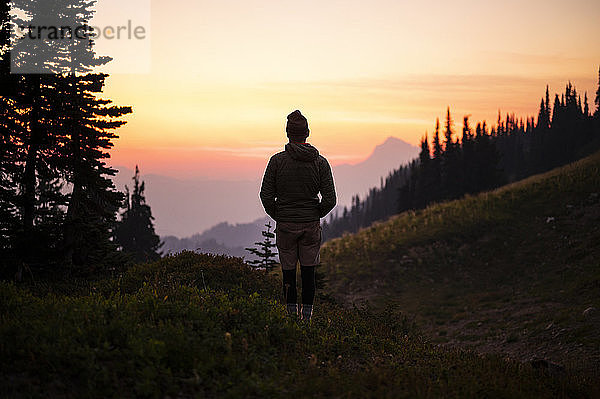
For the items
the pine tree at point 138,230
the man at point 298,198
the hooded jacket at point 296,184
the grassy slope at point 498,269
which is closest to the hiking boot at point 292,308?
the man at point 298,198

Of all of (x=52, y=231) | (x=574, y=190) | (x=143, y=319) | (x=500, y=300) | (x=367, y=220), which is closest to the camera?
(x=143, y=319)

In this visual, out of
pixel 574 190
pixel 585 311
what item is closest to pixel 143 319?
pixel 585 311

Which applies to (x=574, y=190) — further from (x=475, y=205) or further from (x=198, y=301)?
(x=198, y=301)

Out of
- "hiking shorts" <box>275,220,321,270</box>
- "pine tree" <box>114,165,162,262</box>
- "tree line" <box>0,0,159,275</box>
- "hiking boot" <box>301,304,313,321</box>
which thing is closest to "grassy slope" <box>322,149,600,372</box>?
"hiking boot" <box>301,304,313,321</box>

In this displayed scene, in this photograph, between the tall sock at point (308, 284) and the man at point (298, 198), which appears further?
the tall sock at point (308, 284)

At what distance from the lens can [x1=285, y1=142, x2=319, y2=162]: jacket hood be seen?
794cm

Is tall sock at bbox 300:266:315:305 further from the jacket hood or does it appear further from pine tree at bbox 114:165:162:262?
pine tree at bbox 114:165:162:262

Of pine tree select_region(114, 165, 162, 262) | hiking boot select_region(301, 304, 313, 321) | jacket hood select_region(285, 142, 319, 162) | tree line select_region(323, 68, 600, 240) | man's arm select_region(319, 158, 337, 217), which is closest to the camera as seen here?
jacket hood select_region(285, 142, 319, 162)

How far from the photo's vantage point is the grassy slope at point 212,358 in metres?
5.21

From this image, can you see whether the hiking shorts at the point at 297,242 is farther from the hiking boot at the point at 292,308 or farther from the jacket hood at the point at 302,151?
the jacket hood at the point at 302,151

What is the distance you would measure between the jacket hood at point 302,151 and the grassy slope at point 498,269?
8.12 metres

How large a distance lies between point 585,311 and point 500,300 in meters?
5.58

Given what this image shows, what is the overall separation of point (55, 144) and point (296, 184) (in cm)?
1157

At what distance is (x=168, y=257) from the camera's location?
1425 centimetres
